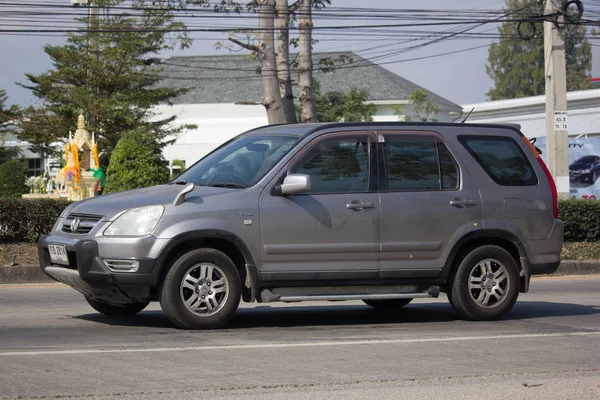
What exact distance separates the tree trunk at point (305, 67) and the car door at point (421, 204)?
14849mm

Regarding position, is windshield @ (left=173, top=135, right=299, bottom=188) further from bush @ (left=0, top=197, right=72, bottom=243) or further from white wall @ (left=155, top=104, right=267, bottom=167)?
white wall @ (left=155, top=104, right=267, bottom=167)

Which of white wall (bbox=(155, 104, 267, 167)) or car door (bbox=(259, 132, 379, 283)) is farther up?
white wall (bbox=(155, 104, 267, 167))

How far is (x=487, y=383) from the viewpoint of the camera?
6250 millimetres

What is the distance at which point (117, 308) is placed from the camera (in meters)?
9.32

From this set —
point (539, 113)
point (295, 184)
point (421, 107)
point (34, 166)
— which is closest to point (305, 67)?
point (295, 184)

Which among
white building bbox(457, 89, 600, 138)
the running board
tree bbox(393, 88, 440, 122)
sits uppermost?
tree bbox(393, 88, 440, 122)

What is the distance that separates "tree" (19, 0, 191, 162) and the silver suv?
3436 cm

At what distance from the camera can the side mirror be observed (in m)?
8.27

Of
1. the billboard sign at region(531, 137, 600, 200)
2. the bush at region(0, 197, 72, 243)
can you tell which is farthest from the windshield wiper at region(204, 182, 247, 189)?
the billboard sign at region(531, 137, 600, 200)

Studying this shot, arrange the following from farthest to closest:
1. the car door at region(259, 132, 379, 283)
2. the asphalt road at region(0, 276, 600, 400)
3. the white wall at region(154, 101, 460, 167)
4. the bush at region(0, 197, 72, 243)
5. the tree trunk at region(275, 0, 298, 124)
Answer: the white wall at region(154, 101, 460, 167), the tree trunk at region(275, 0, 298, 124), the bush at region(0, 197, 72, 243), the car door at region(259, 132, 379, 283), the asphalt road at region(0, 276, 600, 400)

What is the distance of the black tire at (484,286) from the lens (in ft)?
29.8

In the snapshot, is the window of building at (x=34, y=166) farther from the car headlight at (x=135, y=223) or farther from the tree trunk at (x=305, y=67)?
the car headlight at (x=135, y=223)

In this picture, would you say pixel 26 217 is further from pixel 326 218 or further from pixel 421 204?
pixel 421 204

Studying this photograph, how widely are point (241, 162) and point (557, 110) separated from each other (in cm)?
1373
